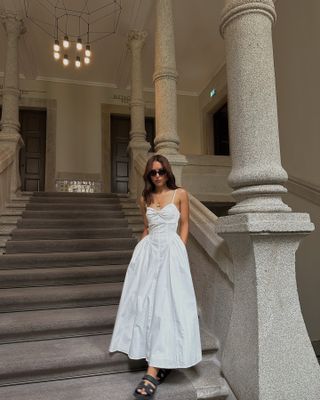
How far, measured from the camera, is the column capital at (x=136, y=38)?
7.18 m

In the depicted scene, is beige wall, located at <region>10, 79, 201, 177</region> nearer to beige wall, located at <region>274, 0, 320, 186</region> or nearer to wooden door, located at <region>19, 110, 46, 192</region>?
wooden door, located at <region>19, 110, 46, 192</region>

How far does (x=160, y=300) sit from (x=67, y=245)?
2.37 metres

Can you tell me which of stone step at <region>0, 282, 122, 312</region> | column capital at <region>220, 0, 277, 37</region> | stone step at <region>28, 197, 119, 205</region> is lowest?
stone step at <region>0, 282, 122, 312</region>

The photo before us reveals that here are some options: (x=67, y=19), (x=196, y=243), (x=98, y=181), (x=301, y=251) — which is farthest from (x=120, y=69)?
(x=196, y=243)

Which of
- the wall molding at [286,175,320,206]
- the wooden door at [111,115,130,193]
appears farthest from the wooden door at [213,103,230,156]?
the wall molding at [286,175,320,206]

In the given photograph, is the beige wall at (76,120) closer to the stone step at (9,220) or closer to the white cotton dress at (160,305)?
the stone step at (9,220)

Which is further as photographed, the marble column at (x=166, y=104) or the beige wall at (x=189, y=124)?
the beige wall at (x=189, y=124)

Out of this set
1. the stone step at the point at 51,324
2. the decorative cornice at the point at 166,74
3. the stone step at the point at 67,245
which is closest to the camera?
the stone step at the point at 51,324

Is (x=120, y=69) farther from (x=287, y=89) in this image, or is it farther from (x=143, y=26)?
(x=287, y=89)

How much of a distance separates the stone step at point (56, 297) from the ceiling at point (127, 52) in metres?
5.71

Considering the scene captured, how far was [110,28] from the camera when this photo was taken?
7551 mm

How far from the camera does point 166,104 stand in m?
4.64

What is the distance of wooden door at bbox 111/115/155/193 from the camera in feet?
32.1

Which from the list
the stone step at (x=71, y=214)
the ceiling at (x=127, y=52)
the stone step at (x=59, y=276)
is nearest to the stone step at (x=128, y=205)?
the stone step at (x=71, y=214)
